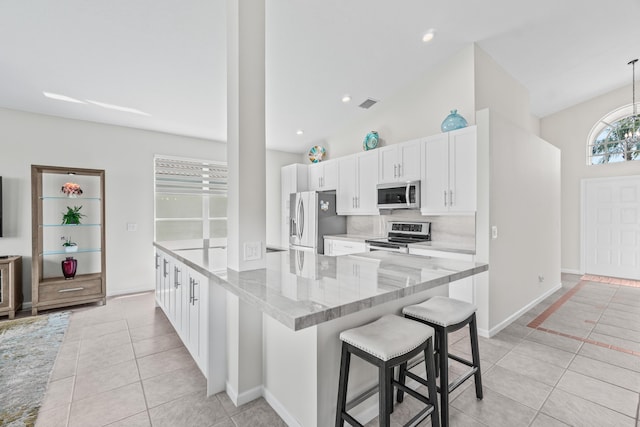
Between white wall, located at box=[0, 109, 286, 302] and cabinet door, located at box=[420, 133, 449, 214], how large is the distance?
3773mm

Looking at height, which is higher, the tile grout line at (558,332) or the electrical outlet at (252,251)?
the electrical outlet at (252,251)

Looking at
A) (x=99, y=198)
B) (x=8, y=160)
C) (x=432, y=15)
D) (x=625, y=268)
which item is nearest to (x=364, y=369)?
(x=432, y=15)

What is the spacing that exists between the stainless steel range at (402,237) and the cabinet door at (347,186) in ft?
2.51

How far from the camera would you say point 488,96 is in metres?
3.60

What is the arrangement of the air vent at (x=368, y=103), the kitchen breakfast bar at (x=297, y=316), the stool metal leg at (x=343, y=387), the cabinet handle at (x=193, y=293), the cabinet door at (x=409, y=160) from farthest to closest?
the air vent at (x=368, y=103), the cabinet door at (x=409, y=160), the cabinet handle at (x=193, y=293), the stool metal leg at (x=343, y=387), the kitchen breakfast bar at (x=297, y=316)

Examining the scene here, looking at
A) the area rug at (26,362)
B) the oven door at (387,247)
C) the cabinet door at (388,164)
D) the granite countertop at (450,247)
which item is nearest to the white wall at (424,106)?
the cabinet door at (388,164)

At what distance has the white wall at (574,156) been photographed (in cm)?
539

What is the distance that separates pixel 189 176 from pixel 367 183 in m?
3.07

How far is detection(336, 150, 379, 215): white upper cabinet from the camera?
14.1 ft

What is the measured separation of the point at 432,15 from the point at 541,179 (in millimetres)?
2631

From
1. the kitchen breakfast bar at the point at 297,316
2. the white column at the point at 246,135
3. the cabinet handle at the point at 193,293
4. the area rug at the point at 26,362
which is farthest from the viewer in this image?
the cabinet handle at the point at 193,293

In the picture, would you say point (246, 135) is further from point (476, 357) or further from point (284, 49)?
point (476, 357)

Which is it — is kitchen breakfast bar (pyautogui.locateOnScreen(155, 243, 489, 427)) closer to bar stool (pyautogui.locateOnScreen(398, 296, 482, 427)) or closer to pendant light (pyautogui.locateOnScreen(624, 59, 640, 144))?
bar stool (pyautogui.locateOnScreen(398, 296, 482, 427))

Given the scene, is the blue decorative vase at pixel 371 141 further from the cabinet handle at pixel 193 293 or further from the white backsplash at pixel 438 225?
the cabinet handle at pixel 193 293
